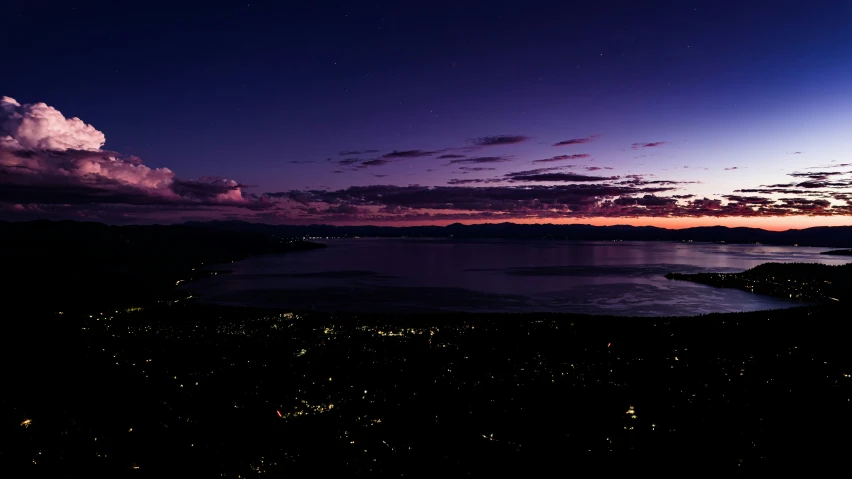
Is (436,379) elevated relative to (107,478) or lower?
lower

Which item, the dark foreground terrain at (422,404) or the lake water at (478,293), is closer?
the dark foreground terrain at (422,404)

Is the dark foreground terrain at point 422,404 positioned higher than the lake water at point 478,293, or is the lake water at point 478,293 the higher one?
the dark foreground terrain at point 422,404

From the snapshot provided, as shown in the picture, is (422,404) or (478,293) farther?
(478,293)

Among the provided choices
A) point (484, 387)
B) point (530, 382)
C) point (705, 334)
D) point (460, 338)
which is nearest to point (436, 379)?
point (484, 387)

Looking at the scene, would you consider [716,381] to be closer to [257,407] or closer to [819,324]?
[257,407]

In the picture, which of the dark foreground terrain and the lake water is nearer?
the dark foreground terrain

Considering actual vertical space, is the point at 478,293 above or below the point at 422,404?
below

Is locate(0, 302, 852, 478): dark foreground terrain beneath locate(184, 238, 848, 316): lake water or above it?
above

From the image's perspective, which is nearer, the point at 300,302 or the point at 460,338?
the point at 460,338
